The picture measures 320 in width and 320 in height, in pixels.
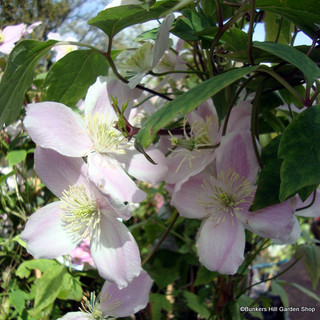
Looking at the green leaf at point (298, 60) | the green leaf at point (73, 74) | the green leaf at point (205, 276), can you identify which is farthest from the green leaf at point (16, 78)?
the green leaf at point (205, 276)

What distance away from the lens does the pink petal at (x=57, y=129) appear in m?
0.40

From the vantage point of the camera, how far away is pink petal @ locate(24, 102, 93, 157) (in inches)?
15.9

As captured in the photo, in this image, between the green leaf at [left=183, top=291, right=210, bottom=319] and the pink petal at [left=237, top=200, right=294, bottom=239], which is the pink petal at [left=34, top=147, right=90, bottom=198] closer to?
the pink petal at [left=237, top=200, right=294, bottom=239]

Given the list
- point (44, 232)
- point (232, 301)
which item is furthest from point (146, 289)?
point (232, 301)

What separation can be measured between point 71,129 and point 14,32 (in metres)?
0.37

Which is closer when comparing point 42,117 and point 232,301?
point 42,117

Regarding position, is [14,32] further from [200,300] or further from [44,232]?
[200,300]

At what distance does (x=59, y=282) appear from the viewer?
0.61 meters

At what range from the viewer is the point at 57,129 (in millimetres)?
418

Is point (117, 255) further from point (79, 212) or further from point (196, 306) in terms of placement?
point (196, 306)

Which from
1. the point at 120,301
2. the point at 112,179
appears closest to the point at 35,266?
the point at 120,301

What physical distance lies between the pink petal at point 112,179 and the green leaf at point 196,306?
1.19 feet

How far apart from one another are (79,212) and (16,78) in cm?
17

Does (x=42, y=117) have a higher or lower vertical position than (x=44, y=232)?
higher
